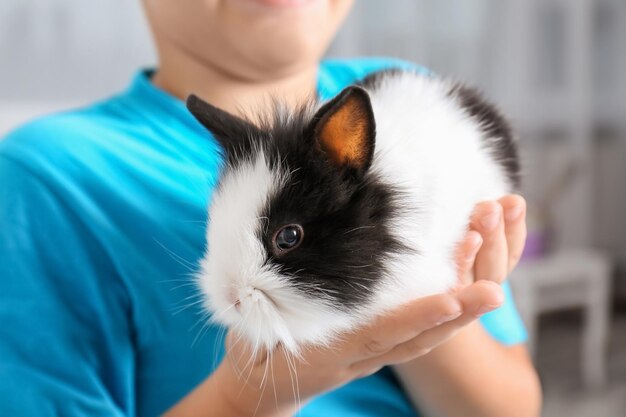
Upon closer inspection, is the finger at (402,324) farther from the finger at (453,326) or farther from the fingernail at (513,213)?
the fingernail at (513,213)

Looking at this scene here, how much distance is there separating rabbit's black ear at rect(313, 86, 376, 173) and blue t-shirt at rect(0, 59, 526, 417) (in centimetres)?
26

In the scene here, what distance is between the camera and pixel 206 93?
3.21ft

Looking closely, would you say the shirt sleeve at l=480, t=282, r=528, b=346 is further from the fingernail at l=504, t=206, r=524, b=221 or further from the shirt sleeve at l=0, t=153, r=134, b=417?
the shirt sleeve at l=0, t=153, r=134, b=417

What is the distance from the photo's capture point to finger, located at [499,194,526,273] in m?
0.74

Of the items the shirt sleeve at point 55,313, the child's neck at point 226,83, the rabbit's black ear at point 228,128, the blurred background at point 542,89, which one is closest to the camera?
the rabbit's black ear at point 228,128

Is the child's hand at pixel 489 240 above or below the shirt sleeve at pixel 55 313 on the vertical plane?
above

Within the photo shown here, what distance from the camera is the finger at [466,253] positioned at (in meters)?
0.70

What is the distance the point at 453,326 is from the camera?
2.13 feet

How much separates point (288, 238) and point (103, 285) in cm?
34

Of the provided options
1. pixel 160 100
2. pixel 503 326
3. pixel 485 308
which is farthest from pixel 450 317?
pixel 160 100

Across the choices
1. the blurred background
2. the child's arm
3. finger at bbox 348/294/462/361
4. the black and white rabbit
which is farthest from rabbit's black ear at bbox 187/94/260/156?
the blurred background

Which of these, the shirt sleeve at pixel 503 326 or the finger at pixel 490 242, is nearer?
the finger at pixel 490 242

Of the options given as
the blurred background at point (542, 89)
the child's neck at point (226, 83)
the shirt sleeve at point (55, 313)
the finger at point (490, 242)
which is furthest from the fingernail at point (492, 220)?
the blurred background at point (542, 89)

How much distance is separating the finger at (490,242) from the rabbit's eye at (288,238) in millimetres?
195
